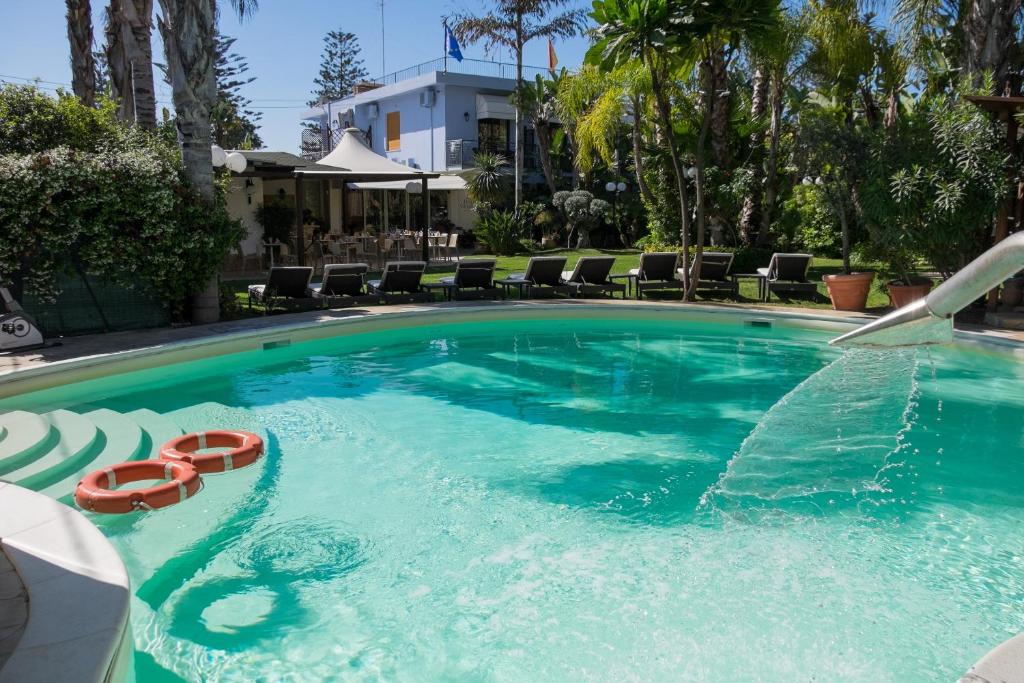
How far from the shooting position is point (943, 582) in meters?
4.89

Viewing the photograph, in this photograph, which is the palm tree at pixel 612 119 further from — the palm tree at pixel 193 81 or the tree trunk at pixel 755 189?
the palm tree at pixel 193 81

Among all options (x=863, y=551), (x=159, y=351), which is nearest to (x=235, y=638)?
(x=863, y=551)

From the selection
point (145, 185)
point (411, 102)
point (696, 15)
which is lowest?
point (145, 185)

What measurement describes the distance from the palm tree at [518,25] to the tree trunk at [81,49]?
15005 mm

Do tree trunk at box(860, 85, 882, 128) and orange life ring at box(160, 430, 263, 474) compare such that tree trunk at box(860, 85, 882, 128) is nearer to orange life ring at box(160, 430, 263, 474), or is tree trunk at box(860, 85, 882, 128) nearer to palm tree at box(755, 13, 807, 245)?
palm tree at box(755, 13, 807, 245)

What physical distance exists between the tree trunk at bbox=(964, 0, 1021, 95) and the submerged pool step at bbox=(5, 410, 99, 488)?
41.9 feet

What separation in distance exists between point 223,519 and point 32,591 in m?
2.26

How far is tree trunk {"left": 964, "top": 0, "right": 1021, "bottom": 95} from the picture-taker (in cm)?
1231

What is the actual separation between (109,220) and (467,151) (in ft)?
79.5

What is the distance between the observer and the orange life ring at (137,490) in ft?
17.3

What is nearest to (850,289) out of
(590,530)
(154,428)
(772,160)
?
(772,160)

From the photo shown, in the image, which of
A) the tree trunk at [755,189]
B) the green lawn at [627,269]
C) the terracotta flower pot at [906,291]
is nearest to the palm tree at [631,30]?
the green lawn at [627,269]

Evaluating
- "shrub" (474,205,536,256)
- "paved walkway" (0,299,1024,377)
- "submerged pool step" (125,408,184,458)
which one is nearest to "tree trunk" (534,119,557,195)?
"shrub" (474,205,536,256)

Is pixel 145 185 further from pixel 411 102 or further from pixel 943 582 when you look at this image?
pixel 411 102
